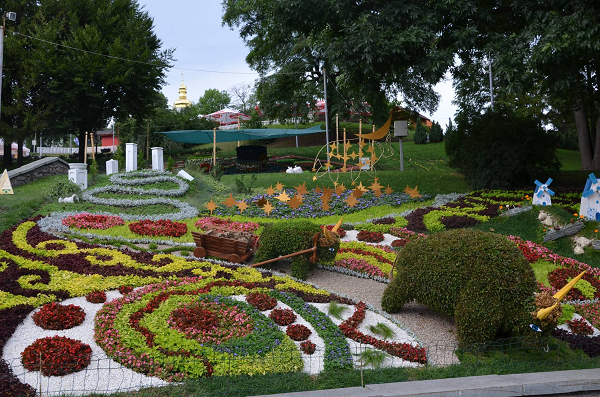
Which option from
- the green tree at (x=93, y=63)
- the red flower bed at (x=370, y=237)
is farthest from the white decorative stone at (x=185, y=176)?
the green tree at (x=93, y=63)

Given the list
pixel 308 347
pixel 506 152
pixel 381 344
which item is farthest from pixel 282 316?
pixel 506 152

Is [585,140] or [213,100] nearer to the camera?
[585,140]

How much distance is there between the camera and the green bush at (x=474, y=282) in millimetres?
6156

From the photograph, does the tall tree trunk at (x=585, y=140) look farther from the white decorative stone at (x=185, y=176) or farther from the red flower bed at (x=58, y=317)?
the red flower bed at (x=58, y=317)

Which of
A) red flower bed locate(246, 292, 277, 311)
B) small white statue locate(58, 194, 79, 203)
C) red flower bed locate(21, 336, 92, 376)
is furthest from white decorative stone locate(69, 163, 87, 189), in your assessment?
red flower bed locate(21, 336, 92, 376)

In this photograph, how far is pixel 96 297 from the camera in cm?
727

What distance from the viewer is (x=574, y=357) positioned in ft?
20.5

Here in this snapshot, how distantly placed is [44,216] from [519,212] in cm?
1208

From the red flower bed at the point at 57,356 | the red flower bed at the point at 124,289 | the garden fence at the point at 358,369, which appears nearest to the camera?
the garden fence at the point at 358,369

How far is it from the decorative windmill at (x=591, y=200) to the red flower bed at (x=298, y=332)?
8.25 m

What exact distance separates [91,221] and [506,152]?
12097 millimetres

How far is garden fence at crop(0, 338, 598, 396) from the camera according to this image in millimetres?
5129

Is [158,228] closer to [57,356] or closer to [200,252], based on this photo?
[200,252]

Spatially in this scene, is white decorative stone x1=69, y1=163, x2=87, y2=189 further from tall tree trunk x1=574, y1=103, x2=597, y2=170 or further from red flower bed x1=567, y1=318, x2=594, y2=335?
tall tree trunk x1=574, y1=103, x2=597, y2=170
